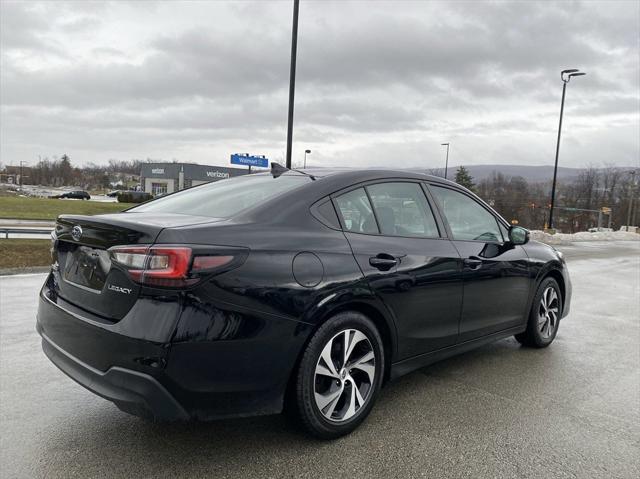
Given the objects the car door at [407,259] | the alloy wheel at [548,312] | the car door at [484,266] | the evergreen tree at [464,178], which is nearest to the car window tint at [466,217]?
the car door at [484,266]

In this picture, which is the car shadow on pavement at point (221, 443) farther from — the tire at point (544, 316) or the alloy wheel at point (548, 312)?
the alloy wheel at point (548, 312)

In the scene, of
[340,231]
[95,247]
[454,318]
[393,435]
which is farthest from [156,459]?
[454,318]

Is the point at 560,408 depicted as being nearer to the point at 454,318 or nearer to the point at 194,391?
the point at 454,318

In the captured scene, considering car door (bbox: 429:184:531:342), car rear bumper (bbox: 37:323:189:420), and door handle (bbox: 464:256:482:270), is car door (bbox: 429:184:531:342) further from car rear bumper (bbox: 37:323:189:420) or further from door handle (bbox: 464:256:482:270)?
car rear bumper (bbox: 37:323:189:420)

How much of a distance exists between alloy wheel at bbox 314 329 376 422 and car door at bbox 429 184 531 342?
1074mm

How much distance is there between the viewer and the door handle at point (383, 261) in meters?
3.21

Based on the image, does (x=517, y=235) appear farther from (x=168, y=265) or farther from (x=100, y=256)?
(x=100, y=256)

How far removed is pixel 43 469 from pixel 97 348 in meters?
0.70

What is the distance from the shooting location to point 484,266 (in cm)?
407

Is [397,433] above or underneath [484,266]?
underneath

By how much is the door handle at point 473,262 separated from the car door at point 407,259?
0.13 m

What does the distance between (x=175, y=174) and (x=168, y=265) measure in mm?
72768

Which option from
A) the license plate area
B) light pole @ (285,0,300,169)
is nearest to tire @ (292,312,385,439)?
the license plate area

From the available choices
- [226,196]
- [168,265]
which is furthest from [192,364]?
[226,196]
